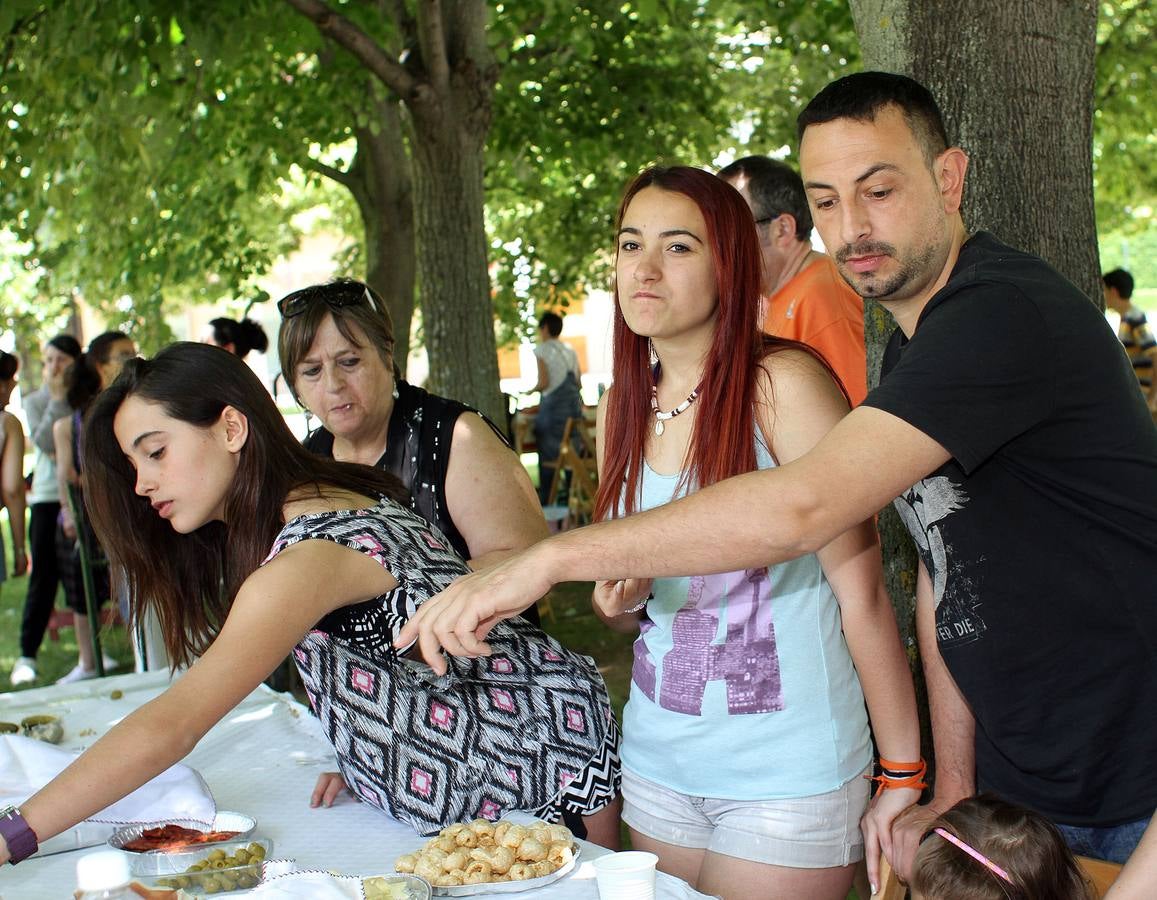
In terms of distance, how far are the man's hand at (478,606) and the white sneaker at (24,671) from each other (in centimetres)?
552

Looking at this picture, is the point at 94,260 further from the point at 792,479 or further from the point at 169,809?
the point at 792,479

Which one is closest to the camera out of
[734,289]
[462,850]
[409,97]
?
[462,850]

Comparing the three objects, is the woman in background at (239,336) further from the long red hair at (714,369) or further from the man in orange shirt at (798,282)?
the long red hair at (714,369)

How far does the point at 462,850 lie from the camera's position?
179cm

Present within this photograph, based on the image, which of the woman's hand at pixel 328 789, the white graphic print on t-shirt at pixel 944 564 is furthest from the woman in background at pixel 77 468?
the white graphic print on t-shirt at pixel 944 564

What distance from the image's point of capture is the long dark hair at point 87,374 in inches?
235

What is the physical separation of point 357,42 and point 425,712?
407cm

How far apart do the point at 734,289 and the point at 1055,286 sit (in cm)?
59

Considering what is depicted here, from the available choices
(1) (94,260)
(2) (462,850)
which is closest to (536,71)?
(1) (94,260)

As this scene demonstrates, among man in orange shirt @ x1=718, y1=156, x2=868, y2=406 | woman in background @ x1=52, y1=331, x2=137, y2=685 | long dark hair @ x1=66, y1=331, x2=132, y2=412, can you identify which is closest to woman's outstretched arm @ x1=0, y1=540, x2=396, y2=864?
man in orange shirt @ x1=718, y1=156, x2=868, y2=406

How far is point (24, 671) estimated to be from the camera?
633cm

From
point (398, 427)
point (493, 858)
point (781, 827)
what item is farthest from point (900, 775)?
point (398, 427)

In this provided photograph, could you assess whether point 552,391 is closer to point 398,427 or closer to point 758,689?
point 398,427

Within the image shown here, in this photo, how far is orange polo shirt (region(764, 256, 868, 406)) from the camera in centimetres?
346
